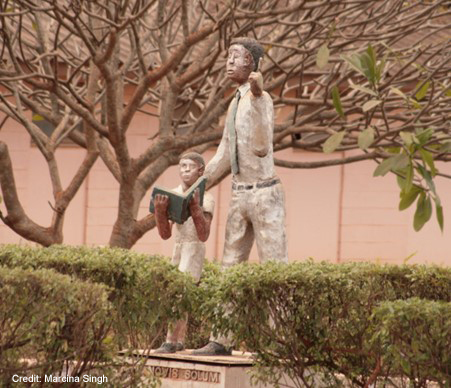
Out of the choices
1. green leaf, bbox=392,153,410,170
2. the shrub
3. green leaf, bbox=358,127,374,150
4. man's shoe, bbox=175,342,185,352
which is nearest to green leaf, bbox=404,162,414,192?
green leaf, bbox=392,153,410,170

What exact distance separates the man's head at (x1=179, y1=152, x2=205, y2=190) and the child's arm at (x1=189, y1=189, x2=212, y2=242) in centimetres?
29

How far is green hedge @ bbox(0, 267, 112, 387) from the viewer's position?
7250mm

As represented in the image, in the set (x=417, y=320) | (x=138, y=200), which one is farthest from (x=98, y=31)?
(x=417, y=320)

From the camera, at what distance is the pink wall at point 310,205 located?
19516 mm

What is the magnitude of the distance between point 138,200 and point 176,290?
4.78m

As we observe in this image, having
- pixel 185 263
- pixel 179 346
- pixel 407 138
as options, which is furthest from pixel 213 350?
pixel 407 138

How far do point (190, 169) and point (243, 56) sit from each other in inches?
33.8

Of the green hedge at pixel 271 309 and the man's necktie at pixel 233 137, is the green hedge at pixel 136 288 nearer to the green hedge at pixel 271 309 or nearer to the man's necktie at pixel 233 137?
the green hedge at pixel 271 309

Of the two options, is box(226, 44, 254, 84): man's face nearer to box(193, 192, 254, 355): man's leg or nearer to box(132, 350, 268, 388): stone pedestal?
box(193, 192, 254, 355): man's leg

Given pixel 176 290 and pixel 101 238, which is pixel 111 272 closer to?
pixel 176 290

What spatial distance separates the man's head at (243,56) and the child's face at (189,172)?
2.26 ft

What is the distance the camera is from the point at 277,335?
8.33 metres

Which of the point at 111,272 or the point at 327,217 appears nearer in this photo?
the point at 111,272

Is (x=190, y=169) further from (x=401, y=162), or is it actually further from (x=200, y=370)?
(x=401, y=162)
